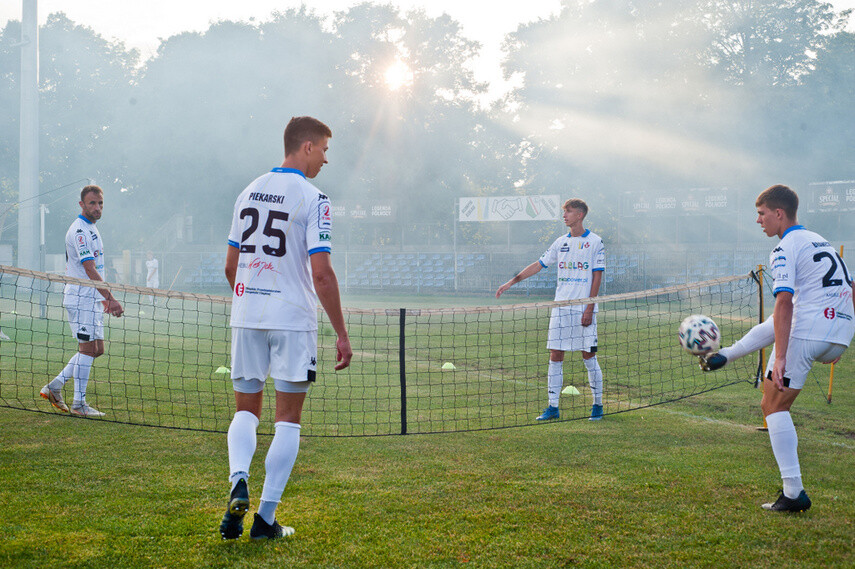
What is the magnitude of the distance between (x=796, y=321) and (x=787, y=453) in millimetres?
827

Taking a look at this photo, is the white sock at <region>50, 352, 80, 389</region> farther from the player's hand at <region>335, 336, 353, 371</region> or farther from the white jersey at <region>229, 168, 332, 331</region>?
the player's hand at <region>335, 336, 353, 371</region>

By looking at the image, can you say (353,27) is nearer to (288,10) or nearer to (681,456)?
(288,10)

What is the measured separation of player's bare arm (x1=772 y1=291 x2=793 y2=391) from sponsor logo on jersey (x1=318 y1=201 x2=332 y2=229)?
8.85ft

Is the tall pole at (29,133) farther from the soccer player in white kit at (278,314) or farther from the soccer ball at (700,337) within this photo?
the soccer ball at (700,337)

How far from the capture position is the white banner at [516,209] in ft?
116

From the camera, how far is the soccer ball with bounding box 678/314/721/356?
4.96 metres

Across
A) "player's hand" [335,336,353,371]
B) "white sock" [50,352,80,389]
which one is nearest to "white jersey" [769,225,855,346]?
"player's hand" [335,336,353,371]

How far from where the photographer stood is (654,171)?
143 ft

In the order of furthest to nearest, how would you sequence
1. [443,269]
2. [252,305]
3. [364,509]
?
[443,269] → [364,509] → [252,305]

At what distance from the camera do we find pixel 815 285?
14.5 feet

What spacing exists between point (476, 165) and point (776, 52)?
68.2ft

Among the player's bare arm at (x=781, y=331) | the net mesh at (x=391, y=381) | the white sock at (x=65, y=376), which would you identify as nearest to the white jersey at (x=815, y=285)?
the player's bare arm at (x=781, y=331)

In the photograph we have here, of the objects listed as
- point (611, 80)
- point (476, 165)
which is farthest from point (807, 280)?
point (476, 165)

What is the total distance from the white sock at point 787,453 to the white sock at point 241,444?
3154mm
